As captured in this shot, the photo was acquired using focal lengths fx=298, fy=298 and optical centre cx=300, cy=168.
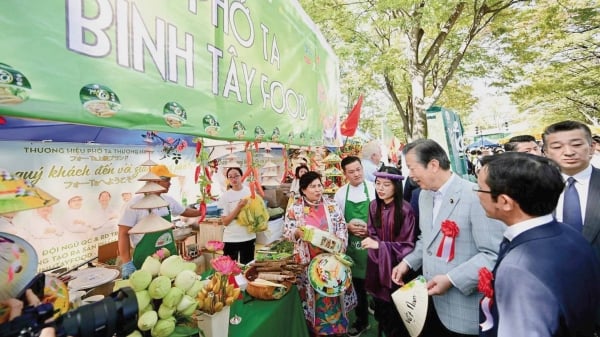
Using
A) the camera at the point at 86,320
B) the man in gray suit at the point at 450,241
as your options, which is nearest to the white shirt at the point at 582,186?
the man in gray suit at the point at 450,241

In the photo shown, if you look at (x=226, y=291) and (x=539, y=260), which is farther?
(x=226, y=291)

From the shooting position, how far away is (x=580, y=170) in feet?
6.98

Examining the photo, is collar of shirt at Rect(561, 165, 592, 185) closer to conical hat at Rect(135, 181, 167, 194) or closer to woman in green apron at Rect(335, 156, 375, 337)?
woman in green apron at Rect(335, 156, 375, 337)

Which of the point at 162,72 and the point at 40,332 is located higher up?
the point at 162,72

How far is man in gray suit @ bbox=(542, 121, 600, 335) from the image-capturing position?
1988 mm

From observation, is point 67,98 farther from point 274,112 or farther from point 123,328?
point 274,112

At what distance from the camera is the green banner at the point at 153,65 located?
779 millimetres

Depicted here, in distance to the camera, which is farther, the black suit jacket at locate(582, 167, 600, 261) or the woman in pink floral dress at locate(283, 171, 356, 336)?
the woman in pink floral dress at locate(283, 171, 356, 336)

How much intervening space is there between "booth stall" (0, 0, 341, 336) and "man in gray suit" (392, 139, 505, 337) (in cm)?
100

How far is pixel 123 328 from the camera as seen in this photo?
3.20 ft

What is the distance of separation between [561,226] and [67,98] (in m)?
1.77

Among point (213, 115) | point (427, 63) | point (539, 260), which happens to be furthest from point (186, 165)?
point (427, 63)

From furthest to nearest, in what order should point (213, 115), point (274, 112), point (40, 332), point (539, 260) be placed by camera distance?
point (274, 112), point (213, 115), point (539, 260), point (40, 332)

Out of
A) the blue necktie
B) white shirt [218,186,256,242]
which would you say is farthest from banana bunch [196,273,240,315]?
the blue necktie
